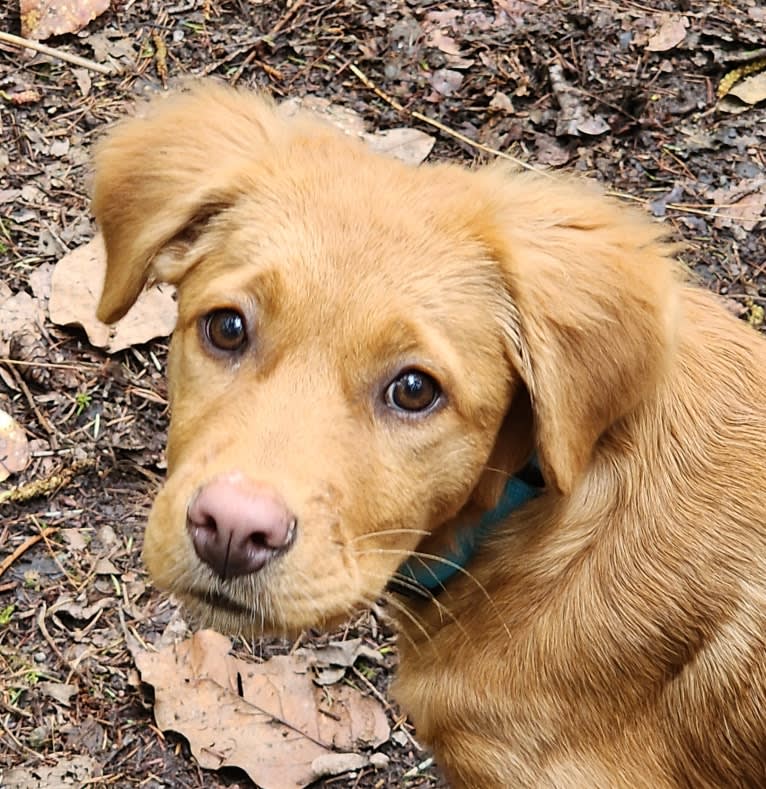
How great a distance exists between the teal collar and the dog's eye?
461mm

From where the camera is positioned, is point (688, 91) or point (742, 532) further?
point (688, 91)

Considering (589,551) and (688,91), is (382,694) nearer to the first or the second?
(589,551)

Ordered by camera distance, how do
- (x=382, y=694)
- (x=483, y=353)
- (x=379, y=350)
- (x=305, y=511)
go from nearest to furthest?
(x=305, y=511) → (x=379, y=350) → (x=483, y=353) → (x=382, y=694)

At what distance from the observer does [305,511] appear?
97.2 inches

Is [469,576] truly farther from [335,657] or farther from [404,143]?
→ [404,143]

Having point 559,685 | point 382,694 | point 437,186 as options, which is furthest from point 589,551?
point 382,694

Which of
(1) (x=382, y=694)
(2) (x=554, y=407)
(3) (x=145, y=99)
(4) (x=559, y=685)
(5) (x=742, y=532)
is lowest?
(1) (x=382, y=694)

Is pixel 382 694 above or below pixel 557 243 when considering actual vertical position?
below

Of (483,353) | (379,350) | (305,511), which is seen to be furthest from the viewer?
(483,353)

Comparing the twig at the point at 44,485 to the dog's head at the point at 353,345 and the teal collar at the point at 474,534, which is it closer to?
the dog's head at the point at 353,345

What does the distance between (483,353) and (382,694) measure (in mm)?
1933

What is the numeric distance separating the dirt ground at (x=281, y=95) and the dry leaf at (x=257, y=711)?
0.11m

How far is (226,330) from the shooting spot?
110 inches

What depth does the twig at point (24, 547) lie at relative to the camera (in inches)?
171
